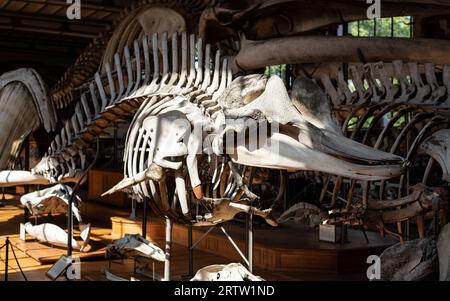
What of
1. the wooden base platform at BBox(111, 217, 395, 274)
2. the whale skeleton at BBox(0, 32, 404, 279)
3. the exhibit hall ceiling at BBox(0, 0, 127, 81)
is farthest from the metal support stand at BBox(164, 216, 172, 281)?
the exhibit hall ceiling at BBox(0, 0, 127, 81)

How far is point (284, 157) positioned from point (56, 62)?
737 inches

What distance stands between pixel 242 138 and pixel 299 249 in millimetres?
4302

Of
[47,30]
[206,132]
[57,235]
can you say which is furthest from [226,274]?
[47,30]

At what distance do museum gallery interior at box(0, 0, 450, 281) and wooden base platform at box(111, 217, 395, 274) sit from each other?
24 millimetres

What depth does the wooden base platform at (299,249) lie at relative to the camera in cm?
754

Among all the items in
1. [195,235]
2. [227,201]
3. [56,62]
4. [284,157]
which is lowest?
[195,235]

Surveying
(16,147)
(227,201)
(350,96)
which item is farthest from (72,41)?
(227,201)

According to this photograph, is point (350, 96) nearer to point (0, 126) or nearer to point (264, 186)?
point (264, 186)

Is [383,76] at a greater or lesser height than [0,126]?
greater

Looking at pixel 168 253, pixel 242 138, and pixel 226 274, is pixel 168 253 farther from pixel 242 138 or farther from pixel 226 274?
pixel 242 138

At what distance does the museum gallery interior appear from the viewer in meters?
3.68

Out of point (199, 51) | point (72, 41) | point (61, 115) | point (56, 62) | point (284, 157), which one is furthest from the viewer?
point (56, 62)

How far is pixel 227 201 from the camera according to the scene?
4430 mm

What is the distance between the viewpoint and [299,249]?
301 inches
